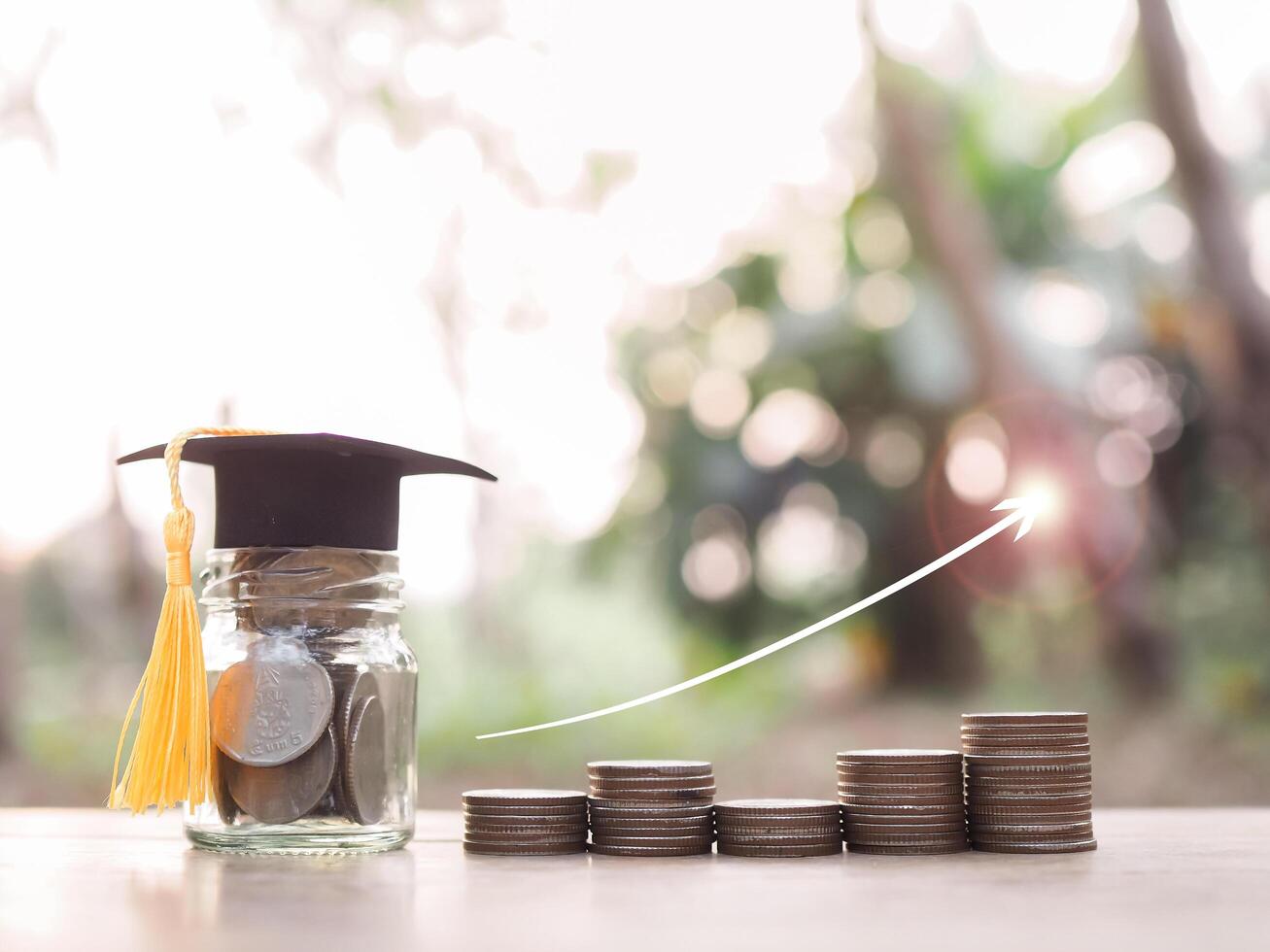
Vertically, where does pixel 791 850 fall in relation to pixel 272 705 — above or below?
below

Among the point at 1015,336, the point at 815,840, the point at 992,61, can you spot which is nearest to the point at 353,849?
the point at 815,840

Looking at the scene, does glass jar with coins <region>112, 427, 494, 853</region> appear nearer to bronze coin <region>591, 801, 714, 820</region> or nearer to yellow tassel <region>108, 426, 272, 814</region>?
yellow tassel <region>108, 426, 272, 814</region>

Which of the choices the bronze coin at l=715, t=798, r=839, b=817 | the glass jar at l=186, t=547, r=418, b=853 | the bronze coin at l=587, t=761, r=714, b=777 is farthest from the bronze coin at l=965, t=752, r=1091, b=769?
the glass jar at l=186, t=547, r=418, b=853

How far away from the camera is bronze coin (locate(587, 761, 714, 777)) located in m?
1.08

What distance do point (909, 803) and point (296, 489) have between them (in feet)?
2.01

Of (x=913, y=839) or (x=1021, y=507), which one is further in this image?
(x=1021, y=507)

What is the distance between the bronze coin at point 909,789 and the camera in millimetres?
1086

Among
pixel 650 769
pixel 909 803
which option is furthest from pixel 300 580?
pixel 909 803

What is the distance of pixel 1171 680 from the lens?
581 cm

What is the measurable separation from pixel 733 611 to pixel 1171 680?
214 cm

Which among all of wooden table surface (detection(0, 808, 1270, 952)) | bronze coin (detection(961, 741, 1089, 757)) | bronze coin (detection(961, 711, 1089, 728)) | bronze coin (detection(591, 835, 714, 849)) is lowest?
wooden table surface (detection(0, 808, 1270, 952))

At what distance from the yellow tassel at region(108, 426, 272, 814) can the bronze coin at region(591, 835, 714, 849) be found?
1.18ft

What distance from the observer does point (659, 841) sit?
1.09 metres

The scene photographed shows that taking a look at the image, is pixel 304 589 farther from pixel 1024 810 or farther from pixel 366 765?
pixel 1024 810
